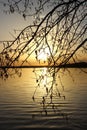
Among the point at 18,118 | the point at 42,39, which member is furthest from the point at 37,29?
the point at 18,118

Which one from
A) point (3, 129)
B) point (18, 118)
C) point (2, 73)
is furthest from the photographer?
point (18, 118)

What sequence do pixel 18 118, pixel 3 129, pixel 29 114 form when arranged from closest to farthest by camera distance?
pixel 3 129 → pixel 18 118 → pixel 29 114

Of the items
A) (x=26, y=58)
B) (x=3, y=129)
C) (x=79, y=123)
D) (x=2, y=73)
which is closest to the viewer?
(x=2, y=73)

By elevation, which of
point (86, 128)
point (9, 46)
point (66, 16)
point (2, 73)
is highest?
point (66, 16)

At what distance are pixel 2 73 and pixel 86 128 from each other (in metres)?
14.1

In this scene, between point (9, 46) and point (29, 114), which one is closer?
point (9, 46)

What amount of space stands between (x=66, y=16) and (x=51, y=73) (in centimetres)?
118

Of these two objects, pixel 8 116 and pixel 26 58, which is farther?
pixel 8 116

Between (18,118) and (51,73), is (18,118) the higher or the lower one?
the lower one

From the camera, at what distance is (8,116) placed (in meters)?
23.8

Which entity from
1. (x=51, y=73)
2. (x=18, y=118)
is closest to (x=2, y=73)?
(x=51, y=73)

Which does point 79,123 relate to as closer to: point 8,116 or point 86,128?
point 86,128

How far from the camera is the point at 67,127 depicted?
774 inches

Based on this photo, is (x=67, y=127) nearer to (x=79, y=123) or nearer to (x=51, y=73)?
(x=79, y=123)
